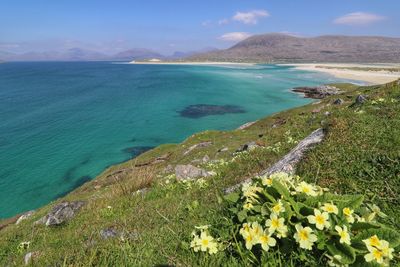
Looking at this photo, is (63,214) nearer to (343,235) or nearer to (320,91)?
(343,235)

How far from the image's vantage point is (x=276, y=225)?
11.9 feet

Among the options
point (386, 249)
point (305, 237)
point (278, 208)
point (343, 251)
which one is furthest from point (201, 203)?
point (386, 249)

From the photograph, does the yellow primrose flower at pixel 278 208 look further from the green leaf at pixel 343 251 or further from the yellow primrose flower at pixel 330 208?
the green leaf at pixel 343 251

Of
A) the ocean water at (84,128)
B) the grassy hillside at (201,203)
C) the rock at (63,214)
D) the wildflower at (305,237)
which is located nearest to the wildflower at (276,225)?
the wildflower at (305,237)

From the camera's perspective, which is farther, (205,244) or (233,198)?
(233,198)

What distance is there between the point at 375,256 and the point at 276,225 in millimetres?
1104

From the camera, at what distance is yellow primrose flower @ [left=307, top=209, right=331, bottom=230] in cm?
345

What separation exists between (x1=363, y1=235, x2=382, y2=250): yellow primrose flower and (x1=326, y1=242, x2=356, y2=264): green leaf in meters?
0.19

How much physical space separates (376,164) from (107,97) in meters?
103

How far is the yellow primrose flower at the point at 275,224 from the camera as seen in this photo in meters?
3.54

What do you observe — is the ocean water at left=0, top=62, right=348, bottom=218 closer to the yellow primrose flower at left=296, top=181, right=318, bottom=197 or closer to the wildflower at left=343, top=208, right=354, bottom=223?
the yellow primrose flower at left=296, top=181, right=318, bottom=197

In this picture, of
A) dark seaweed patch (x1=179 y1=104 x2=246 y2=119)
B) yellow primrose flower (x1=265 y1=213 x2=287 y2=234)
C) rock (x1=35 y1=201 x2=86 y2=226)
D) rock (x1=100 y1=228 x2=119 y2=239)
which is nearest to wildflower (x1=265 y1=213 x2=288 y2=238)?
yellow primrose flower (x1=265 y1=213 x2=287 y2=234)

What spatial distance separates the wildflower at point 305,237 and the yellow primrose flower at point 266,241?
0.92 feet

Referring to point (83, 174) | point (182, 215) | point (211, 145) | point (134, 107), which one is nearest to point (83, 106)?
point (134, 107)
